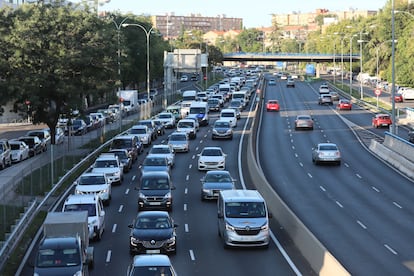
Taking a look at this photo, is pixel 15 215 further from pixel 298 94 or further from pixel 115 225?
pixel 298 94

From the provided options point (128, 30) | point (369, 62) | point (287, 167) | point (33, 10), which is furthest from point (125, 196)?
point (369, 62)

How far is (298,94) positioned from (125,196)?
88170mm

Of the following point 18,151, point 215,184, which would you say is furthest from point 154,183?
point 18,151

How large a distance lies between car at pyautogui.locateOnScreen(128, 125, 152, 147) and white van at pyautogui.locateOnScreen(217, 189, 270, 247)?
29.7 meters

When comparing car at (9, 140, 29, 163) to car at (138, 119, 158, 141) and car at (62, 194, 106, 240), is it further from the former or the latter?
car at (62, 194, 106, 240)

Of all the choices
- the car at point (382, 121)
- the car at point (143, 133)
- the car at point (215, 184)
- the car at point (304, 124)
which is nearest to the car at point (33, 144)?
the car at point (143, 133)

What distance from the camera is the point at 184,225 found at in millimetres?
30031

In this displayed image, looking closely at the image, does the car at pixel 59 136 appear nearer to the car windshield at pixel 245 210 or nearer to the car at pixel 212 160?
the car at pixel 212 160

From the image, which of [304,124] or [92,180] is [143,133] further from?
[92,180]

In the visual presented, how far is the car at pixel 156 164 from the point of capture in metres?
40.2

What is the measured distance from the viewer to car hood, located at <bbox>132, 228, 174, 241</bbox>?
24.5 metres

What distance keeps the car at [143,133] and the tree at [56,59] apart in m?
5.20

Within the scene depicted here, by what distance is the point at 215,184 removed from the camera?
35031mm

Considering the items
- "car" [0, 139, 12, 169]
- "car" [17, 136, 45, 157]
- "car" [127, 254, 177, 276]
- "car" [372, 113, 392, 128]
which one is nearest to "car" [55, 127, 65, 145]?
"car" [17, 136, 45, 157]
